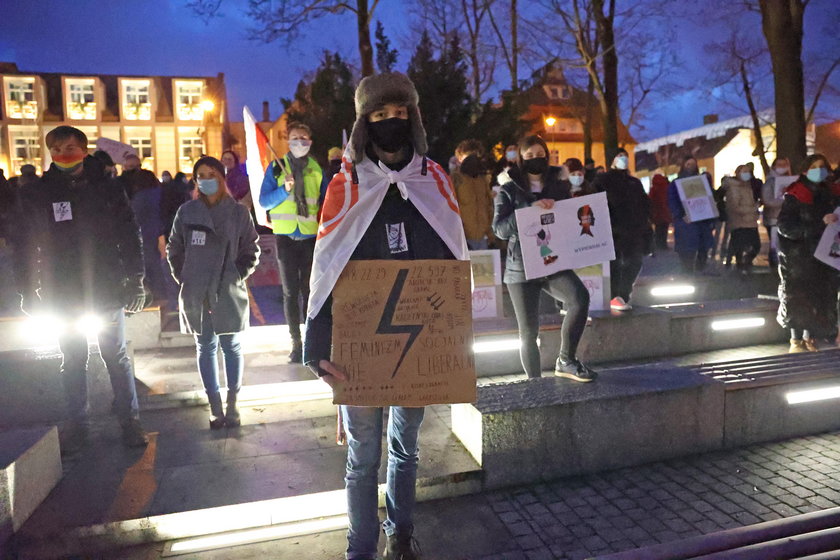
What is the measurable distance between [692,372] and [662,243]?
9938mm

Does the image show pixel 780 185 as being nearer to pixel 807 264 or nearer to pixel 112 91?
pixel 807 264

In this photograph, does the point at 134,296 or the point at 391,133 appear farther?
the point at 134,296

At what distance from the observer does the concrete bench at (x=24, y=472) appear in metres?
3.49

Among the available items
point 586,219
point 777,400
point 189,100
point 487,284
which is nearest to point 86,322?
point 586,219

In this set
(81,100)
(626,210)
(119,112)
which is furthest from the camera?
(119,112)

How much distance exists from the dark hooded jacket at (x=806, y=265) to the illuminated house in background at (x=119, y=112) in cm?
4408

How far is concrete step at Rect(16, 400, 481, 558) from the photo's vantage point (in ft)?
12.0

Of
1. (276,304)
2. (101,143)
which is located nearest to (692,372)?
(276,304)

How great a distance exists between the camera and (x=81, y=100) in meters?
47.5

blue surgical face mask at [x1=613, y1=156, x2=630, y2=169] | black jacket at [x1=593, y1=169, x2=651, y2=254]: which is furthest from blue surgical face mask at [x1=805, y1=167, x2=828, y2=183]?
blue surgical face mask at [x1=613, y1=156, x2=630, y2=169]

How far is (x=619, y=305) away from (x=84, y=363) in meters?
5.89

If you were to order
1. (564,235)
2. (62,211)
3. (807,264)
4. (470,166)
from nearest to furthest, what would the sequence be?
(62,211) < (564,235) < (807,264) < (470,166)

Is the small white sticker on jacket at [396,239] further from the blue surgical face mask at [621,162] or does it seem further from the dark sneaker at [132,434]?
the blue surgical face mask at [621,162]

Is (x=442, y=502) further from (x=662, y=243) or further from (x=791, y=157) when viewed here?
(x=791, y=157)
